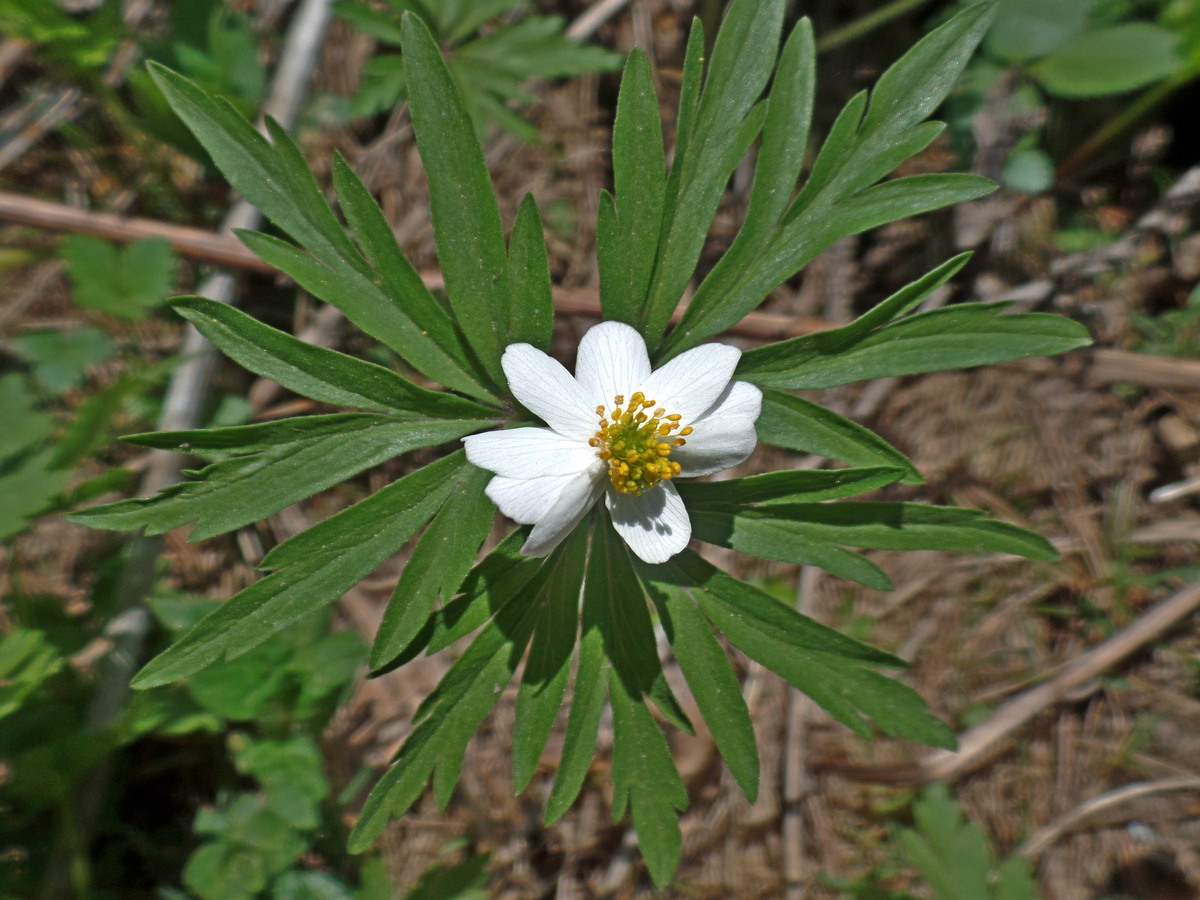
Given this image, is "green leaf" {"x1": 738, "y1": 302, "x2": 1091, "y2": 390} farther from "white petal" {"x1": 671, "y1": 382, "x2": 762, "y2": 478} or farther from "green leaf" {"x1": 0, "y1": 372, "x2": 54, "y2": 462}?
"green leaf" {"x1": 0, "y1": 372, "x2": 54, "y2": 462}

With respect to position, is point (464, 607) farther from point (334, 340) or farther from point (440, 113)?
point (334, 340)

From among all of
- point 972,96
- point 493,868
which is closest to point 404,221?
point 972,96

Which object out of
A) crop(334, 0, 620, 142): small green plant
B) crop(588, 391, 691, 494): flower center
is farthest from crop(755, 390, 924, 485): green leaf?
crop(334, 0, 620, 142): small green plant

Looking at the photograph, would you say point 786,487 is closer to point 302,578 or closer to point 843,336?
point 843,336

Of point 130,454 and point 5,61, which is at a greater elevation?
point 5,61

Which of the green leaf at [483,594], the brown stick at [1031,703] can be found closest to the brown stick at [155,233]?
the green leaf at [483,594]

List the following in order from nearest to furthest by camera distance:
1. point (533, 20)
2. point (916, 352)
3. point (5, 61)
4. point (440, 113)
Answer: point (440, 113)
point (916, 352)
point (533, 20)
point (5, 61)
